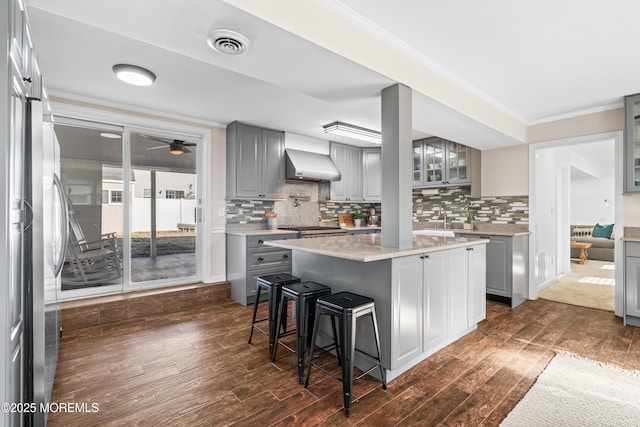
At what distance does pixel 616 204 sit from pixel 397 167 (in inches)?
122

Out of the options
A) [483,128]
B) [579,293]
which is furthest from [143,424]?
[579,293]

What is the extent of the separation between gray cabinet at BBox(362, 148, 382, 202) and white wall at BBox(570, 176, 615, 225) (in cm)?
743

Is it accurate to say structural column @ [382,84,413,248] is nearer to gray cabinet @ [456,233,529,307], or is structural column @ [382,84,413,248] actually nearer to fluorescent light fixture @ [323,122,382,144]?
fluorescent light fixture @ [323,122,382,144]

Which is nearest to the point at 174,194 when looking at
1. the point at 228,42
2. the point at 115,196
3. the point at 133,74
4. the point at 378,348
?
the point at 115,196

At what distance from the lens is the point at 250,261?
156 inches

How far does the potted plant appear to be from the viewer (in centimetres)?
484

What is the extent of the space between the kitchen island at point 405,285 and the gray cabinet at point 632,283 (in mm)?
1732

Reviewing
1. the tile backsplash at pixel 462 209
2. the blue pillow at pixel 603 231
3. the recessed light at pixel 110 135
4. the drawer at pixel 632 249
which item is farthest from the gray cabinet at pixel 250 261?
the blue pillow at pixel 603 231

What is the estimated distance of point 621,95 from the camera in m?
3.37

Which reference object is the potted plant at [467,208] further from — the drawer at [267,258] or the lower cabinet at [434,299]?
the drawer at [267,258]

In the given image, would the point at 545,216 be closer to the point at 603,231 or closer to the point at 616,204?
the point at 616,204

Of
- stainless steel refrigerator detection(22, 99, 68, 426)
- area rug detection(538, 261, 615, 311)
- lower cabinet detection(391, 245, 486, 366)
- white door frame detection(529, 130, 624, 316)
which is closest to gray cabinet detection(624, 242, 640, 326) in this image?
white door frame detection(529, 130, 624, 316)

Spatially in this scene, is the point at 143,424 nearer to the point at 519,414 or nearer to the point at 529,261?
the point at 519,414

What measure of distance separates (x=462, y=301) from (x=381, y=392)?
1.27 meters
